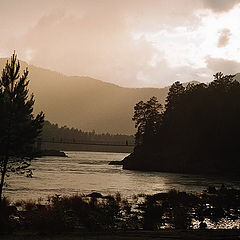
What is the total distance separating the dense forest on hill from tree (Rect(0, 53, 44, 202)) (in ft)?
281

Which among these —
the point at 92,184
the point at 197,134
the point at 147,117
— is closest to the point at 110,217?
the point at 92,184

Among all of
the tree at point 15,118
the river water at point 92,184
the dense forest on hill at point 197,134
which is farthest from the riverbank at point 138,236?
the dense forest on hill at point 197,134

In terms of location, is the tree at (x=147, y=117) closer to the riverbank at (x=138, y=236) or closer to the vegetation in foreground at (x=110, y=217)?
the vegetation in foreground at (x=110, y=217)

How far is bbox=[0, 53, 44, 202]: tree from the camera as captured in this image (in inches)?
1227

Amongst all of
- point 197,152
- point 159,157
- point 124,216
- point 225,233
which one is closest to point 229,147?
point 197,152

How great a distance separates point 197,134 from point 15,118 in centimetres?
9624

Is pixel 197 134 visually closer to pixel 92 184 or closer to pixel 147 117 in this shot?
pixel 147 117

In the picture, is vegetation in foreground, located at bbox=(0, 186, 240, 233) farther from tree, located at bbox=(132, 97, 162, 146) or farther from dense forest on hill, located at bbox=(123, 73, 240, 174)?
tree, located at bbox=(132, 97, 162, 146)

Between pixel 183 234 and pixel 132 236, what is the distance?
3280 mm

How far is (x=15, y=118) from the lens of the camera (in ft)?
102

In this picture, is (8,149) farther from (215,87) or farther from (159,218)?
(215,87)

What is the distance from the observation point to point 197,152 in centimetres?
11688

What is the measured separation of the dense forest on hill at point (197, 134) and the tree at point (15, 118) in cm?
8562

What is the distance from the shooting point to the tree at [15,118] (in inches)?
1227
